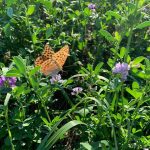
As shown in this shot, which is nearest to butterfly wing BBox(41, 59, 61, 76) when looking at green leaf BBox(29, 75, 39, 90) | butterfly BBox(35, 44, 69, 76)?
butterfly BBox(35, 44, 69, 76)

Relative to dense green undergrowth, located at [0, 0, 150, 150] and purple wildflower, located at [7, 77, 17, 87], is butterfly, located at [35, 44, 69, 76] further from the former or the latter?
purple wildflower, located at [7, 77, 17, 87]

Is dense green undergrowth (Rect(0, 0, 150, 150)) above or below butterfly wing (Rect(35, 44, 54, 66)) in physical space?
below

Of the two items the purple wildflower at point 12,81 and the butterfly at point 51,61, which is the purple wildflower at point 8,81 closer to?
the purple wildflower at point 12,81

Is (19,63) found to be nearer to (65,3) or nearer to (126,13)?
(126,13)

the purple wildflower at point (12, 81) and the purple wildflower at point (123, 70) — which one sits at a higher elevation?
the purple wildflower at point (123, 70)

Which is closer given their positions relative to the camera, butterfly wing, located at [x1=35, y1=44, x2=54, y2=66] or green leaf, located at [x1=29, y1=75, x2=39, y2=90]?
green leaf, located at [x1=29, y1=75, x2=39, y2=90]

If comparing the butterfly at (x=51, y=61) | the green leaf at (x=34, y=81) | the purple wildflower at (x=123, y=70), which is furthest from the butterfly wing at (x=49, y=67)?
the purple wildflower at (x=123, y=70)

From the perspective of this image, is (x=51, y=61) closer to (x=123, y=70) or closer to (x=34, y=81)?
(x=34, y=81)
